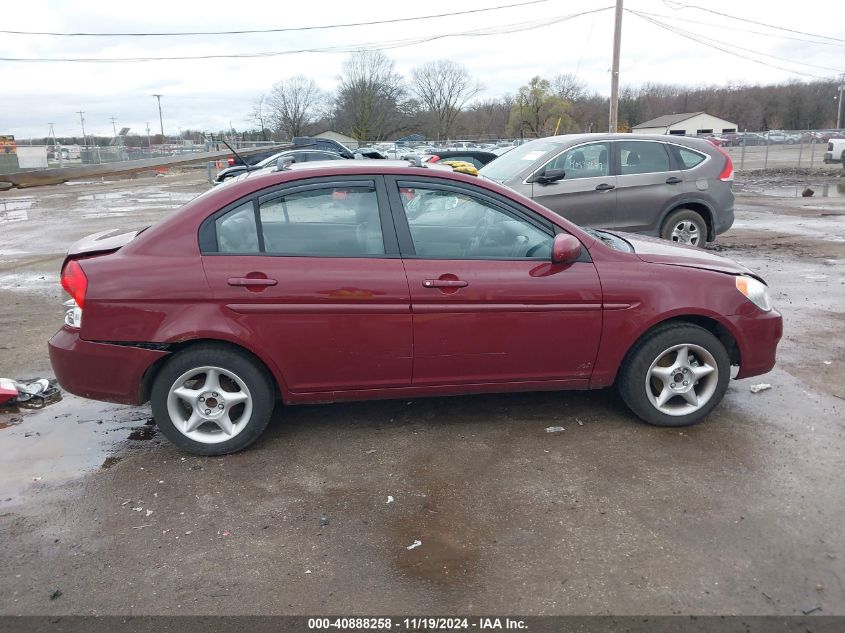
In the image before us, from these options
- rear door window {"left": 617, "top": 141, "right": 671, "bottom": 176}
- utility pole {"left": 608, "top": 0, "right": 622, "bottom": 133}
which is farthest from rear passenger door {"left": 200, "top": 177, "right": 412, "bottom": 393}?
utility pole {"left": 608, "top": 0, "right": 622, "bottom": 133}

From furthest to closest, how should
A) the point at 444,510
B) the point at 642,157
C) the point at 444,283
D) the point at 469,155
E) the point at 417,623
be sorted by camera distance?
the point at 469,155, the point at 642,157, the point at 444,283, the point at 444,510, the point at 417,623

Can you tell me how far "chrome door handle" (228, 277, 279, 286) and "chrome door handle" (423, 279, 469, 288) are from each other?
0.86 meters

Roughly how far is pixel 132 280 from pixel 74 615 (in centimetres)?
175

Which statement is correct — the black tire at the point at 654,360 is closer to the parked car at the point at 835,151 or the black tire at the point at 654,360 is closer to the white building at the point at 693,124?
the parked car at the point at 835,151

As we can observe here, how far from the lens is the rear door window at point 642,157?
8898 mm

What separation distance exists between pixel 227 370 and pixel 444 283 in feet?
4.37

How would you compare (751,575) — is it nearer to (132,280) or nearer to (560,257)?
(560,257)

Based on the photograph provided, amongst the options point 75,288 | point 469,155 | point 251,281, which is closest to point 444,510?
point 251,281

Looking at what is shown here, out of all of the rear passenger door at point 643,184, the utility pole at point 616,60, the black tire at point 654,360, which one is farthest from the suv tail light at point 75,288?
the utility pole at point 616,60

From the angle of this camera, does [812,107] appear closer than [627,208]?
No

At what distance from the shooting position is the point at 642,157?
9.02 metres

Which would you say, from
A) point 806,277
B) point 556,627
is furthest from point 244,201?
point 806,277

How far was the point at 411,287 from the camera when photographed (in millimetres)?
3861

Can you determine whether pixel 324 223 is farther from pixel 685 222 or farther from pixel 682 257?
pixel 685 222
